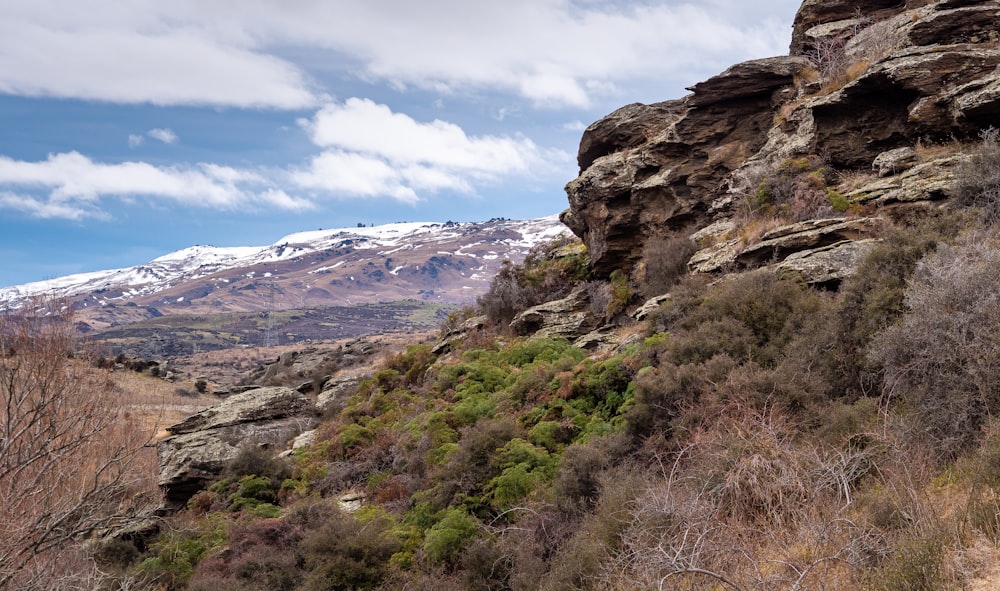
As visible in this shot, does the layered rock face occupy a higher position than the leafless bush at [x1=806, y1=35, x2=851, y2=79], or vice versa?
the leafless bush at [x1=806, y1=35, x2=851, y2=79]

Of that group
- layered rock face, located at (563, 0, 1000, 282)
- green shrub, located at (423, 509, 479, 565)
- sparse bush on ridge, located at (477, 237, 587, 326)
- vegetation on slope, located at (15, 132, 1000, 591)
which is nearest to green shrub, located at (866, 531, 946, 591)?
vegetation on slope, located at (15, 132, 1000, 591)

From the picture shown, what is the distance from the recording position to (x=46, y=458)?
11273 millimetres

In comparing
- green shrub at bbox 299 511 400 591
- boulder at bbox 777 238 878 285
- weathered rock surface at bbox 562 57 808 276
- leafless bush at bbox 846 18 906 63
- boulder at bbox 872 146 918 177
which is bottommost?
green shrub at bbox 299 511 400 591

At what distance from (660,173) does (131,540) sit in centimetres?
1870

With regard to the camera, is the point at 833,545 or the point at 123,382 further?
the point at 123,382

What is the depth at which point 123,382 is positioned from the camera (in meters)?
41.1

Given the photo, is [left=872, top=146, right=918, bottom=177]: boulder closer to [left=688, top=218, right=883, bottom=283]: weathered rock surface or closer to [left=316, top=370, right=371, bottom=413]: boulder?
[left=688, top=218, right=883, bottom=283]: weathered rock surface

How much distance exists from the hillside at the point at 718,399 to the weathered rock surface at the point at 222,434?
4.4 inches

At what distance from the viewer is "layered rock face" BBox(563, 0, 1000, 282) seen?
1145cm

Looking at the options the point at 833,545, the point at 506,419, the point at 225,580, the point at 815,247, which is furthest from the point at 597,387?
the point at 225,580

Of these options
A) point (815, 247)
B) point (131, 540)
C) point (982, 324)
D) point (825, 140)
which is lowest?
point (131, 540)

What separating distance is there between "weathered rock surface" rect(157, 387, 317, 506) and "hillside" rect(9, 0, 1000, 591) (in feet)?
0.37

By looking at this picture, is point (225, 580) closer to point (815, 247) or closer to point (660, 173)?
point (815, 247)

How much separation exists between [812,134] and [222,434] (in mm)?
20636
